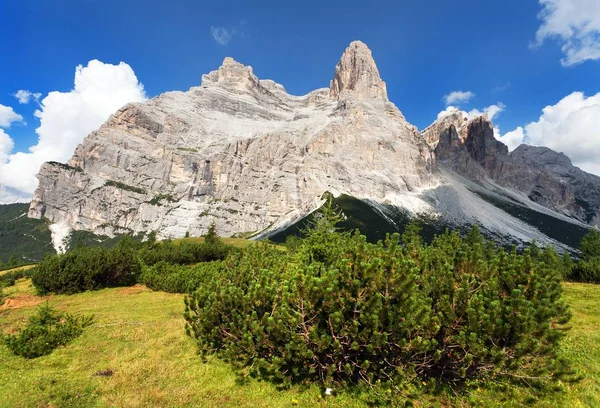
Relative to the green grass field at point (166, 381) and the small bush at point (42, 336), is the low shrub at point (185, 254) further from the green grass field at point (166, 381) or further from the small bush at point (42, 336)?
the small bush at point (42, 336)

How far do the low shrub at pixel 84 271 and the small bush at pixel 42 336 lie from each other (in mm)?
15298

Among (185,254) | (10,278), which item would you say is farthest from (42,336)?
(10,278)

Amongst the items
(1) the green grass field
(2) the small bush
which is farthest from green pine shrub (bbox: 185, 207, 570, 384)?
(2) the small bush

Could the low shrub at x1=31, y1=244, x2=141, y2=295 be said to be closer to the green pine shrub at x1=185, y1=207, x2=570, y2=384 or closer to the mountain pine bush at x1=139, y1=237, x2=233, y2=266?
the mountain pine bush at x1=139, y1=237, x2=233, y2=266

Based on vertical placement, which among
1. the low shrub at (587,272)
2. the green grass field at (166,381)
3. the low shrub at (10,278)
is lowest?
the low shrub at (10,278)

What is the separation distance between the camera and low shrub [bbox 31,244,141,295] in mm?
29953

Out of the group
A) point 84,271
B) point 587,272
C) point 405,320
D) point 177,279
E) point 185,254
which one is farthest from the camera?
point 185,254

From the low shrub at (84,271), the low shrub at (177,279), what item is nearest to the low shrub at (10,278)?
the low shrub at (84,271)

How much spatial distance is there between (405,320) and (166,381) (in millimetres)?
8613

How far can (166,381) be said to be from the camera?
36.2 ft

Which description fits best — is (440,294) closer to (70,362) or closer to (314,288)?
(314,288)

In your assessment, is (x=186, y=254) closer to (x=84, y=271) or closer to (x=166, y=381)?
(x=84, y=271)

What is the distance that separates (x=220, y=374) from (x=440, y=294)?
831 centimetres

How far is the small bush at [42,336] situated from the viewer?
1381 cm
